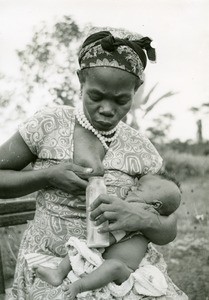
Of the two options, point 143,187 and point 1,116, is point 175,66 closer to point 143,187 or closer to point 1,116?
point 1,116

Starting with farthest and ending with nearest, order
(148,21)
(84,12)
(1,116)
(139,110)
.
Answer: (139,110), (1,116), (148,21), (84,12)

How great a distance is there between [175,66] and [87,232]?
2.24 meters

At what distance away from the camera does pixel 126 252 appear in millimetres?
1832

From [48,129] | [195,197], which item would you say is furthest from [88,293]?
[195,197]

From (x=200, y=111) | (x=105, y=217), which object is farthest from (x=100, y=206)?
(x=200, y=111)

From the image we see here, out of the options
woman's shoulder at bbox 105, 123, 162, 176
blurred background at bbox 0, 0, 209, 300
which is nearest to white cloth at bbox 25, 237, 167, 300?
woman's shoulder at bbox 105, 123, 162, 176

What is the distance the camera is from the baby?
5.59 ft

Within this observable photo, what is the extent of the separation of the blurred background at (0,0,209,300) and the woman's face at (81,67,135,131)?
3.30 feet

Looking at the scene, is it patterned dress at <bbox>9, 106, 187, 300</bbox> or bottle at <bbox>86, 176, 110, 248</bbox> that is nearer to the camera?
bottle at <bbox>86, 176, 110, 248</bbox>

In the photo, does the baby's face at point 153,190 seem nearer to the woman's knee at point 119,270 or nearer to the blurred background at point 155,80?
the woman's knee at point 119,270

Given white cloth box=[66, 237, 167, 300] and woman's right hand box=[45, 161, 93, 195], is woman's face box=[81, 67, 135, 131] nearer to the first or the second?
woman's right hand box=[45, 161, 93, 195]

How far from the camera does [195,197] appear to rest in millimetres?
4512

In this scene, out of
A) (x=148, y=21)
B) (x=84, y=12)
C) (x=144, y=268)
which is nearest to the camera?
(x=144, y=268)

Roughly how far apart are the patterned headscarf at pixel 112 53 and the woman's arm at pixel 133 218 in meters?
0.50
